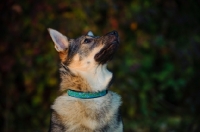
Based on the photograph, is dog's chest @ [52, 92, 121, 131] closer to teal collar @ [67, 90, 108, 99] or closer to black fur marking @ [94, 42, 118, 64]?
teal collar @ [67, 90, 108, 99]

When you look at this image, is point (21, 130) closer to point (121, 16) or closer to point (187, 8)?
point (121, 16)

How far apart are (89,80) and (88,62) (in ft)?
0.69

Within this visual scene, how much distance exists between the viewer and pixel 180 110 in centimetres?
987

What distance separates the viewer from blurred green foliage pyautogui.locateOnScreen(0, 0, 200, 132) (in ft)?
28.9

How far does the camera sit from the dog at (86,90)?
5277 mm

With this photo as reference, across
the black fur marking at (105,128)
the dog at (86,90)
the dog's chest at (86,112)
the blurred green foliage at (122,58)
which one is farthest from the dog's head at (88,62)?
the blurred green foliage at (122,58)

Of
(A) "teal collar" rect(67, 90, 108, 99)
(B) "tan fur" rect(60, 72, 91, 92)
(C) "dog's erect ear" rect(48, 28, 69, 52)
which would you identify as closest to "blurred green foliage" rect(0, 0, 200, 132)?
(C) "dog's erect ear" rect(48, 28, 69, 52)

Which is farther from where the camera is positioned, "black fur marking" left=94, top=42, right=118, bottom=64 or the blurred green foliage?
the blurred green foliage

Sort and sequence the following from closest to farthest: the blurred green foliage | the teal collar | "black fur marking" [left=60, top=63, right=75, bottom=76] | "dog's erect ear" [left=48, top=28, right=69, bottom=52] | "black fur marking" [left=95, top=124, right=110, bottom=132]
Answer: "black fur marking" [left=95, top=124, right=110, bottom=132]
the teal collar
"black fur marking" [left=60, top=63, right=75, bottom=76]
"dog's erect ear" [left=48, top=28, right=69, bottom=52]
the blurred green foliage

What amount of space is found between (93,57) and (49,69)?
13.2 ft

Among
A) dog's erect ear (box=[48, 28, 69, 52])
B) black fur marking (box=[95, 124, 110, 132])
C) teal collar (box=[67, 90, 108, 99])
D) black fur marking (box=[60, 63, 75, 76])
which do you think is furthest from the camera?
dog's erect ear (box=[48, 28, 69, 52])

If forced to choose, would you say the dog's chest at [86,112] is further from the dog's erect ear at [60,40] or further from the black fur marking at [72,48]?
the dog's erect ear at [60,40]

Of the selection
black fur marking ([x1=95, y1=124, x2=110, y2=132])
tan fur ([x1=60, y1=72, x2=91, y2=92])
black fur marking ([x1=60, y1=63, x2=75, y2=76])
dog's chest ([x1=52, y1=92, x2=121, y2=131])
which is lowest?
black fur marking ([x1=95, y1=124, x2=110, y2=132])

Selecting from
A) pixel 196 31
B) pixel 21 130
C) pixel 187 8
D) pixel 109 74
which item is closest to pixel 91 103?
pixel 109 74
